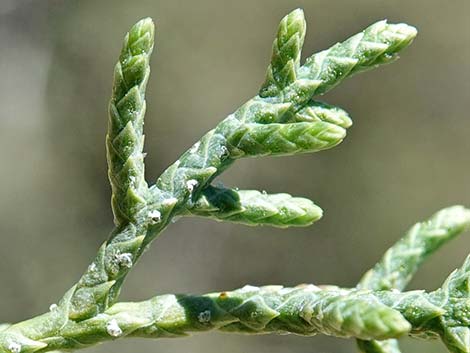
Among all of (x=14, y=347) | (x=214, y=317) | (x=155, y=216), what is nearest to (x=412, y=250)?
(x=214, y=317)

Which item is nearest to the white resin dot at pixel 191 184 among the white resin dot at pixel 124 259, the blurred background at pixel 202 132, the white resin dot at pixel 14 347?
the white resin dot at pixel 124 259

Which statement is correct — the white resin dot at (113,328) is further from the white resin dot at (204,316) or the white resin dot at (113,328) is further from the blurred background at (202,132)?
the blurred background at (202,132)

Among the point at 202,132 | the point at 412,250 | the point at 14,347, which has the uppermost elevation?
the point at 412,250

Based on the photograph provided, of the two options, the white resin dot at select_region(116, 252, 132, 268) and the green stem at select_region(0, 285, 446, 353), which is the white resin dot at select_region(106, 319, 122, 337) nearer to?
the green stem at select_region(0, 285, 446, 353)

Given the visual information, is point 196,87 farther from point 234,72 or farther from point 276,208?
point 276,208

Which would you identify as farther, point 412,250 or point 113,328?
point 412,250

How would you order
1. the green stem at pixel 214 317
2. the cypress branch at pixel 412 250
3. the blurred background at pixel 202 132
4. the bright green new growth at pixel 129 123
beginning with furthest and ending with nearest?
the blurred background at pixel 202 132, the cypress branch at pixel 412 250, the bright green new growth at pixel 129 123, the green stem at pixel 214 317

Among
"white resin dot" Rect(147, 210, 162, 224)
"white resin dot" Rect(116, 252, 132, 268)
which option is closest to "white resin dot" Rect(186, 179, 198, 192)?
"white resin dot" Rect(147, 210, 162, 224)

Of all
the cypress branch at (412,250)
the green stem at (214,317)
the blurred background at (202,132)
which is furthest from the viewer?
the blurred background at (202,132)

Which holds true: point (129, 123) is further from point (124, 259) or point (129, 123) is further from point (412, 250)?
point (412, 250)
